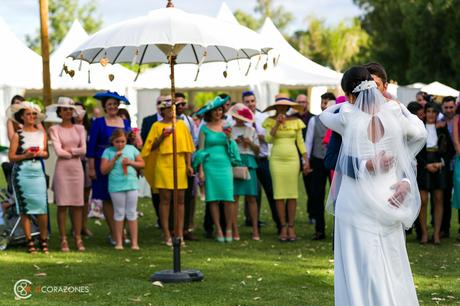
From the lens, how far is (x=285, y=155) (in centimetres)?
1366

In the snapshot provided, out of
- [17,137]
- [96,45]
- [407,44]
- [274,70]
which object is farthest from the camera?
[407,44]

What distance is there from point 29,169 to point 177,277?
10.3ft

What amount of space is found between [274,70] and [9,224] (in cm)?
1355

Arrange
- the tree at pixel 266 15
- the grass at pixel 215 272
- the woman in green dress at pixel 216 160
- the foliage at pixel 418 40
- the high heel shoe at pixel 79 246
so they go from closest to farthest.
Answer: the grass at pixel 215 272 < the high heel shoe at pixel 79 246 < the woman in green dress at pixel 216 160 < the foliage at pixel 418 40 < the tree at pixel 266 15

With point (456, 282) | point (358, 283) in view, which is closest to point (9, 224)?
point (456, 282)

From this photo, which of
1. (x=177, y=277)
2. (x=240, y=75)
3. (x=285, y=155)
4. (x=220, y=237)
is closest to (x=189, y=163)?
(x=220, y=237)

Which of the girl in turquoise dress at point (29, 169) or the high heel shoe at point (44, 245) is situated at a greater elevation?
the girl in turquoise dress at point (29, 169)

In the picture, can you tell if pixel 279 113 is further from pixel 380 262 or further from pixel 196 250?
pixel 380 262

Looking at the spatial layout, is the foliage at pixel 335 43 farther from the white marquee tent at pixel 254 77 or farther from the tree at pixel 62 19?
the white marquee tent at pixel 254 77

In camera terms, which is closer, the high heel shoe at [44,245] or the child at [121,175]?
the high heel shoe at [44,245]

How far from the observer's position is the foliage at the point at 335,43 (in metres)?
68.5

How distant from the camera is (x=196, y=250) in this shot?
12648mm

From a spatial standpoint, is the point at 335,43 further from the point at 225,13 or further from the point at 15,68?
the point at 15,68

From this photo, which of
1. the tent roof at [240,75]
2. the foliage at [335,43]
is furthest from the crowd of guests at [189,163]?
the foliage at [335,43]
